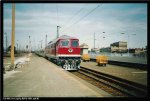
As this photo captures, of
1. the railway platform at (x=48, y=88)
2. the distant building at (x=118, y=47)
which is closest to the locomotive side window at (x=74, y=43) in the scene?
the railway platform at (x=48, y=88)

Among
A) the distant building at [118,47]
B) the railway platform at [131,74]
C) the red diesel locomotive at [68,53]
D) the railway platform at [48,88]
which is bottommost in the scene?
the railway platform at [131,74]

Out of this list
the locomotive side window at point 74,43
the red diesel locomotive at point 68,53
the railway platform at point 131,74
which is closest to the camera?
the railway platform at point 131,74

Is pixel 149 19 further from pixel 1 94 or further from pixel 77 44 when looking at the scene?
pixel 77 44

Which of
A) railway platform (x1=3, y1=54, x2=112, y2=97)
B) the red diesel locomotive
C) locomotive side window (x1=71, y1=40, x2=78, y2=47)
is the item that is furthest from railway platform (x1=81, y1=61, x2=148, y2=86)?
railway platform (x1=3, y1=54, x2=112, y2=97)

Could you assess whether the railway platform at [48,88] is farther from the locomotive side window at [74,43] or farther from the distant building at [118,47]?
the distant building at [118,47]

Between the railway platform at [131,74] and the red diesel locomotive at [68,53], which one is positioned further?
the red diesel locomotive at [68,53]

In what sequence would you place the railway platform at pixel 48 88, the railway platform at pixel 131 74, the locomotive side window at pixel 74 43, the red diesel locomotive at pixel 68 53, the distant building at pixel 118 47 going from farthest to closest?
the distant building at pixel 118 47
the locomotive side window at pixel 74 43
the red diesel locomotive at pixel 68 53
the railway platform at pixel 131 74
the railway platform at pixel 48 88

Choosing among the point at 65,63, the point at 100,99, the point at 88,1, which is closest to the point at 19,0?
the point at 88,1

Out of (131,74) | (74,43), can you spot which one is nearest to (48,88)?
(131,74)

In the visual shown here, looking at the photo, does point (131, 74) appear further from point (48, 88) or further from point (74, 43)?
point (48, 88)

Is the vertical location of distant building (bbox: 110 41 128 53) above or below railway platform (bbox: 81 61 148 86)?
above

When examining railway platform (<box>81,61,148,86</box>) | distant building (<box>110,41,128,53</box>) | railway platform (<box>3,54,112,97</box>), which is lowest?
railway platform (<box>81,61,148,86</box>)

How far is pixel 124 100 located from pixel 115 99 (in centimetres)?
24

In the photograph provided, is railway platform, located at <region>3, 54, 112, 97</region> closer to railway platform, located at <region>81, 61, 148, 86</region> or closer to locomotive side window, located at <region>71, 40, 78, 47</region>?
railway platform, located at <region>81, 61, 148, 86</region>
